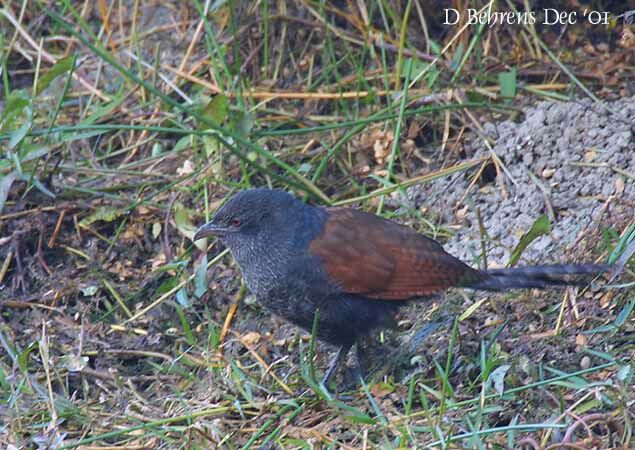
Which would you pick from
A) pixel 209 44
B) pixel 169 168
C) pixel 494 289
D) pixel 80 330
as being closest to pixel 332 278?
pixel 494 289

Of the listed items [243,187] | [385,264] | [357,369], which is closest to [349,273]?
[385,264]

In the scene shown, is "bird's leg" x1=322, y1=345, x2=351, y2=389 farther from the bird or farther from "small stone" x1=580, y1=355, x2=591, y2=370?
"small stone" x1=580, y1=355, x2=591, y2=370

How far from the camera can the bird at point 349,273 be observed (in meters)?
4.27

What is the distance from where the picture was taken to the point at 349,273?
14.0 feet

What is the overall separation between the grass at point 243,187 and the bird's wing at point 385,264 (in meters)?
0.25

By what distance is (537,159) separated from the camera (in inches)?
205

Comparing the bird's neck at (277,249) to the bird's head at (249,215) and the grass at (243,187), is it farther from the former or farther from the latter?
the grass at (243,187)

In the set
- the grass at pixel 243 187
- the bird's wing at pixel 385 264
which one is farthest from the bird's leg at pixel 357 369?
the bird's wing at pixel 385 264

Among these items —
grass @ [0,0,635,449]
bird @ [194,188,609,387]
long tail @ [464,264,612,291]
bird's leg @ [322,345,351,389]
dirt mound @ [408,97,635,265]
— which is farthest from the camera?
dirt mound @ [408,97,635,265]

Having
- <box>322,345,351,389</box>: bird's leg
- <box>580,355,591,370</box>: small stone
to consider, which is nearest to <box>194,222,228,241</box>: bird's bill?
<box>322,345,351,389</box>: bird's leg

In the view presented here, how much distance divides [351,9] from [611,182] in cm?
185

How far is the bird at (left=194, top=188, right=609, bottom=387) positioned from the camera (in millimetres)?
4266

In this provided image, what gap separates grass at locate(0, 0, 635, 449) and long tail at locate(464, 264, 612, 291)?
0.15 meters

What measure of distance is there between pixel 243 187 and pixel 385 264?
1248mm
